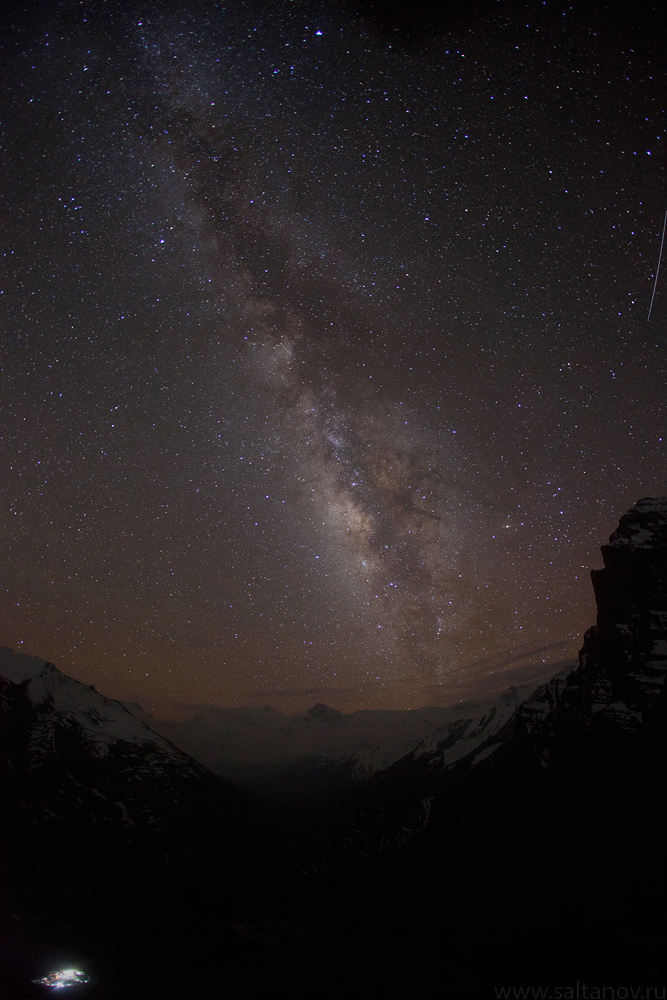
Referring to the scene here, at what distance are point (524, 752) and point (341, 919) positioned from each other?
59991mm

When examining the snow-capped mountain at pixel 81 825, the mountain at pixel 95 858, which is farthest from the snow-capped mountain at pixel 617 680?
the snow-capped mountain at pixel 81 825

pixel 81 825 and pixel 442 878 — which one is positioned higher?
pixel 442 878

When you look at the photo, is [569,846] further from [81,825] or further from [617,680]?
[81,825]

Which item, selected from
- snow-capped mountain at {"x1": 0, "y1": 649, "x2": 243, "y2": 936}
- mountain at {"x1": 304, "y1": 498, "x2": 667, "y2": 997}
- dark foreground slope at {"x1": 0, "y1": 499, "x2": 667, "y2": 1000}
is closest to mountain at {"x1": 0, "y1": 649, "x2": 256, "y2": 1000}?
snow-capped mountain at {"x1": 0, "y1": 649, "x2": 243, "y2": 936}

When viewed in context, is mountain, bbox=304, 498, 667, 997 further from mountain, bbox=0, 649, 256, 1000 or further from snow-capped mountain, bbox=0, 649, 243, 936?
snow-capped mountain, bbox=0, 649, 243, 936

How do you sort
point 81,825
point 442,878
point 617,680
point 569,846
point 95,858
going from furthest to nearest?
point 81,825 → point 95,858 → point 442,878 → point 617,680 → point 569,846

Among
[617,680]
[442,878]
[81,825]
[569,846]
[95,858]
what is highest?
[617,680]

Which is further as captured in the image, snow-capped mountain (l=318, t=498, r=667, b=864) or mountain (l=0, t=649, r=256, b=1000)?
mountain (l=0, t=649, r=256, b=1000)

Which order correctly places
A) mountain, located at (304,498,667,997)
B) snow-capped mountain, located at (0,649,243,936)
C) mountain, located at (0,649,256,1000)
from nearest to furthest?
mountain, located at (304,498,667,997) < mountain, located at (0,649,256,1000) < snow-capped mountain, located at (0,649,243,936)

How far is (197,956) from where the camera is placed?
99.3m

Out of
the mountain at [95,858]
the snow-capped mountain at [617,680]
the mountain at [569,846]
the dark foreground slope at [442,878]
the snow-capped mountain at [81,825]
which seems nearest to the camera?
the mountain at [569,846]

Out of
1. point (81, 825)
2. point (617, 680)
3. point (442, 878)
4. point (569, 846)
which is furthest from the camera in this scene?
point (81, 825)

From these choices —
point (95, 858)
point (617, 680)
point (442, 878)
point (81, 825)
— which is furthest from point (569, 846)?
point (81, 825)

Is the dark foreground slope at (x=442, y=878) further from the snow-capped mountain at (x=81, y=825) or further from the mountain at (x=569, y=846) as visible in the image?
the snow-capped mountain at (x=81, y=825)
